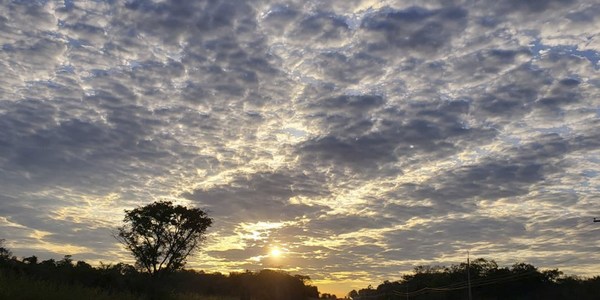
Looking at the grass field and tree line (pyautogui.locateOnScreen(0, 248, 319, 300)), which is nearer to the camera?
the grass field

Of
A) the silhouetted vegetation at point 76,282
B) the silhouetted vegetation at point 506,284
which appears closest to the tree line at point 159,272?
the silhouetted vegetation at point 76,282

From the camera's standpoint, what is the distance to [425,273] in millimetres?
137250

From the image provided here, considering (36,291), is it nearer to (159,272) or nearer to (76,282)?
(76,282)

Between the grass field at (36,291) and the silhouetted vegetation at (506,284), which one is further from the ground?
the silhouetted vegetation at (506,284)

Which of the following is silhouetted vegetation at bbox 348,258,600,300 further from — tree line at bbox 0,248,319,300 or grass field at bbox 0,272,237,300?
grass field at bbox 0,272,237,300

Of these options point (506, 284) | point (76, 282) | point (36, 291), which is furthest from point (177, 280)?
point (506, 284)

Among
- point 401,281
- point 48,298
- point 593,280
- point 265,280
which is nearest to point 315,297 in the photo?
point 265,280

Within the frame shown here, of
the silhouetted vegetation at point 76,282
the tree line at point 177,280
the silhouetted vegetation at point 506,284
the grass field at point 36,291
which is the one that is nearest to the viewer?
the grass field at point 36,291

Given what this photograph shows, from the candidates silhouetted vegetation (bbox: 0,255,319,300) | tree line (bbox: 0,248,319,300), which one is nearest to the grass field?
silhouetted vegetation (bbox: 0,255,319,300)

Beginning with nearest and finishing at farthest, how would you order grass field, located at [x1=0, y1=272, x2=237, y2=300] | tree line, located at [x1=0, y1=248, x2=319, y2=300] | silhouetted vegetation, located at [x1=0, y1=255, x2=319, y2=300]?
grass field, located at [x1=0, y1=272, x2=237, y2=300] → silhouetted vegetation, located at [x1=0, y1=255, x2=319, y2=300] → tree line, located at [x1=0, y1=248, x2=319, y2=300]

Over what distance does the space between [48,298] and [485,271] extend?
9885 cm

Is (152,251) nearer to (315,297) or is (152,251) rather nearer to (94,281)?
(94,281)

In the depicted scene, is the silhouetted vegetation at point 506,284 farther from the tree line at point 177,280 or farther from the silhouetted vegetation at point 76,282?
the silhouetted vegetation at point 76,282

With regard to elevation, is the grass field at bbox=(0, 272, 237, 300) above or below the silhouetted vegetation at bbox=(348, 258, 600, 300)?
below
